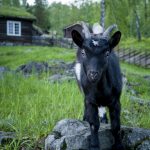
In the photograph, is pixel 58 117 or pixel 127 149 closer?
pixel 127 149

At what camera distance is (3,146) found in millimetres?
5934

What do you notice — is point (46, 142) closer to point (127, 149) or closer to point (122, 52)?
point (127, 149)

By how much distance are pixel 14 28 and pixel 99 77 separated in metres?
36.3

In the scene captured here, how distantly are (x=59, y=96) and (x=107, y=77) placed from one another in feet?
9.07

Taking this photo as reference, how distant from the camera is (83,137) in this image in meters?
5.49

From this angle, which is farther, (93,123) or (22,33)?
(22,33)

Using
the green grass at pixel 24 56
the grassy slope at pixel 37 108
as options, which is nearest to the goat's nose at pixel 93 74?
the grassy slope at pixel 37 108

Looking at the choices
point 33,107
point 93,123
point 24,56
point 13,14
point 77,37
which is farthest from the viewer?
point 13,14

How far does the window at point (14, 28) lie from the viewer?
131ft

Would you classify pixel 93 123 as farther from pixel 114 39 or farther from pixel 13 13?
pixel 13 13

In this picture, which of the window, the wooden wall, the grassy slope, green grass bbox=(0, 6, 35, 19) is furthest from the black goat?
the window

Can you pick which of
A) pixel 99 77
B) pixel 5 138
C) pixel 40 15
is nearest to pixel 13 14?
pixel 40 15

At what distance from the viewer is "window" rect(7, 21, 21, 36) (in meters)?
40.0

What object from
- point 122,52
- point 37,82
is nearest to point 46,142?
point 37,82
